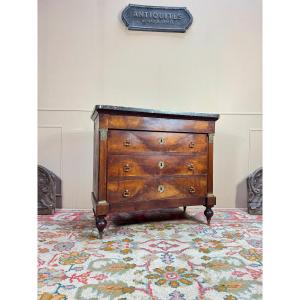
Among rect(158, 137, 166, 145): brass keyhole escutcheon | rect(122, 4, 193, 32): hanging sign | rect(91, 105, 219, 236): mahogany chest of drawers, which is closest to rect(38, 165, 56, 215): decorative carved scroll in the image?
rect(91, 105, 219, 236): mahogany chest of drawers

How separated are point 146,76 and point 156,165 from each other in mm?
1227

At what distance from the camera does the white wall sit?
258 cm

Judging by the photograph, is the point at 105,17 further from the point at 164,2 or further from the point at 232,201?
the point at 232,201

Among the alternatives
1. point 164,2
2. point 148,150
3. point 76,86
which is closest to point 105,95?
point 76,86

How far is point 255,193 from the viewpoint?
8.42 feet

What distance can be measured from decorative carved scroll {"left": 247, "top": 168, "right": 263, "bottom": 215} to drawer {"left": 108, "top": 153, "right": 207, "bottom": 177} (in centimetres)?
84

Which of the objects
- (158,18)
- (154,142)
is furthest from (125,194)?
(158,18)

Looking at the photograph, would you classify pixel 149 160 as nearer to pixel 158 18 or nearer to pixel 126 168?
pixel 126 168

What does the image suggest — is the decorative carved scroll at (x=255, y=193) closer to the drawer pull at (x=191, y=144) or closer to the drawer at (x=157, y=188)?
the drawer at (x=157, y=188)

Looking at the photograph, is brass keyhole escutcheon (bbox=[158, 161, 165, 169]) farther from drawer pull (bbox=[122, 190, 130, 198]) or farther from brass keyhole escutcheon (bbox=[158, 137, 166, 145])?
drawer pull (bbox=[122, 190, 130, 198])

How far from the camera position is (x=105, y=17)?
8.52 feet

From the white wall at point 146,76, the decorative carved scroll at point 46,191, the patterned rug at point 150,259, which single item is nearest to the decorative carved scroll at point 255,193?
the white wall at point 146,76

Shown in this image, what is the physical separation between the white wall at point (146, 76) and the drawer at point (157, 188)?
0.81m
